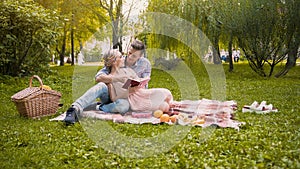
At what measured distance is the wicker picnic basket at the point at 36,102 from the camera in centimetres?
440

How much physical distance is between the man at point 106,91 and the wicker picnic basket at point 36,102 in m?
0.42

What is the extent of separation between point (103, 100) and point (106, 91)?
190 mm

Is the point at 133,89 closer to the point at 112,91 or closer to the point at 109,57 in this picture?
the point at 112,91

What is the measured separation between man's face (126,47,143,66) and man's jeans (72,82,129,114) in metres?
0.56

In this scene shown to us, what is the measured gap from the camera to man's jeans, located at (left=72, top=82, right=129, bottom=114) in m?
4.55

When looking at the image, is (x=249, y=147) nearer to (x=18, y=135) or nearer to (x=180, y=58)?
(x=18, y=135)

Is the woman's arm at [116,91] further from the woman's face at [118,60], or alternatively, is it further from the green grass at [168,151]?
the green grass at [168,151]

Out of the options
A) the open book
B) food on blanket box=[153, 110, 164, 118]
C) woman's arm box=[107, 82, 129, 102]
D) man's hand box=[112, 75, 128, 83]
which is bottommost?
food on blanket box=[153, 110, 164, 118]

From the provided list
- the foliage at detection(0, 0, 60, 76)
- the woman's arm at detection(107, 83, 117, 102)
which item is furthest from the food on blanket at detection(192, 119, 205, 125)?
the foliage at detection(0, 0, 60, 76)

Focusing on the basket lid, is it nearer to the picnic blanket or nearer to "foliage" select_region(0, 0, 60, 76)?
the picnic blanket

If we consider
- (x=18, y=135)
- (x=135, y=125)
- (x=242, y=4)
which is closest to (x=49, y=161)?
(x=18, y=135)

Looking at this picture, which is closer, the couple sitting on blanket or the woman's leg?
the woman's leg

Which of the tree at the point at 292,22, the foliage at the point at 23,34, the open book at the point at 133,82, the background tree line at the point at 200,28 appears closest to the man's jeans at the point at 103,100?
Answer: the open book at the point at 133,82

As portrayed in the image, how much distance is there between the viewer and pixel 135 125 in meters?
4.10
